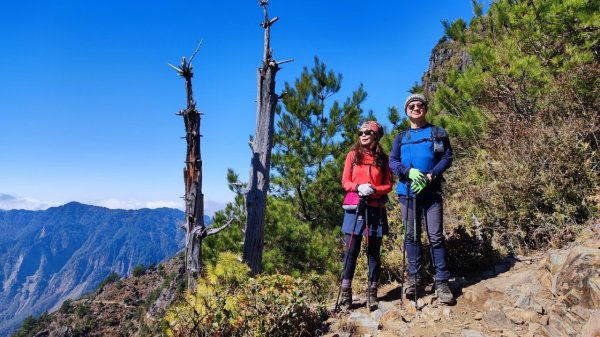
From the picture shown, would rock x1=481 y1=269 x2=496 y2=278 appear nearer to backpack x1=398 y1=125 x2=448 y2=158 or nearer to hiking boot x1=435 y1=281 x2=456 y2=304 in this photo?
hiking boot x1=435 y1=281 x2=456 y2=304

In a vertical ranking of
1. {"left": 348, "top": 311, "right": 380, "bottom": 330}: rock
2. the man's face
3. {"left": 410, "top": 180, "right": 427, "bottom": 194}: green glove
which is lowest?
{"left": 348, "top": 311, "right": 380, "bottom": 330}: rock

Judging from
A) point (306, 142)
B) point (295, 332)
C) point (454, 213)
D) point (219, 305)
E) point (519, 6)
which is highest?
point (519, 6)

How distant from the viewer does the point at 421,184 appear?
4258mm

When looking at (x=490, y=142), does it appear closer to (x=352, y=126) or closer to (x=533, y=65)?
(x=533, y=65)

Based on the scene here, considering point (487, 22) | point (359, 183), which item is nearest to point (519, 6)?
point (487, 22)

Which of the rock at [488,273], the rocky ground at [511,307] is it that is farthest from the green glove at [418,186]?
the rock at [488,273]

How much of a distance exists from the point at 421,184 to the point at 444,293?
1.27 m

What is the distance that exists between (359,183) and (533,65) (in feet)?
17.7

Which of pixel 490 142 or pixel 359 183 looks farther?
pixel 490 142

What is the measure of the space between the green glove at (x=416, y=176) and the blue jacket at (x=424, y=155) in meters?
0.09

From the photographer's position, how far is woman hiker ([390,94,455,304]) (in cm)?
432

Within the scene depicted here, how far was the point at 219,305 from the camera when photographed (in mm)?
4004

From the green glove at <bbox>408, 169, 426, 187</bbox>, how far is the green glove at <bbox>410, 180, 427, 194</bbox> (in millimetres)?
17

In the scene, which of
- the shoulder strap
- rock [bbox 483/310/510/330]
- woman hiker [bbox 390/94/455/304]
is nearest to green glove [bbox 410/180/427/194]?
woman hiker [bbox 390/94/455/304]
